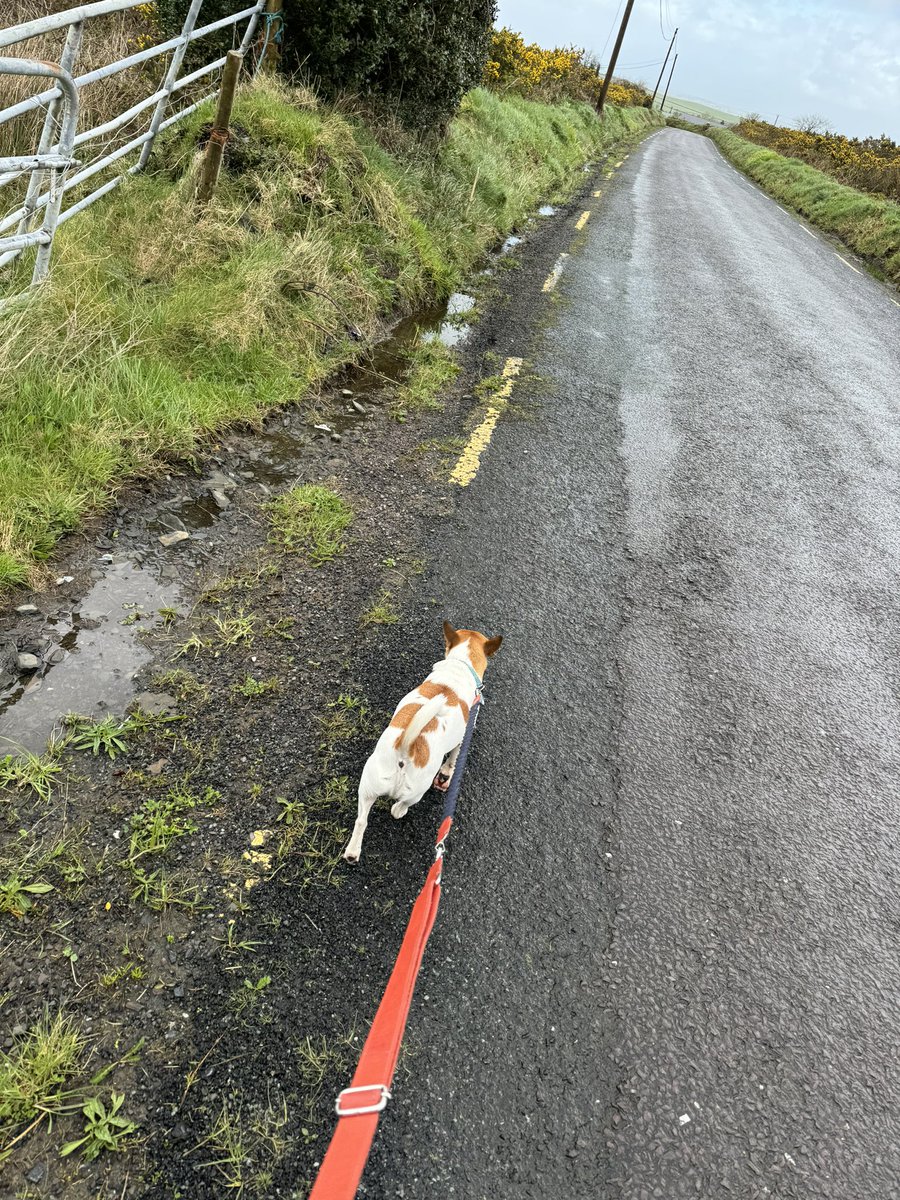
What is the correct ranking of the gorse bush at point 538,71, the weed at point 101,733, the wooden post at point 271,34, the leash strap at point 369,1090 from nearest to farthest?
the leash strap at point 369,1090 < the weed at point 101,733 < the wooden post at point 271,34 < the gorse bush at point 538,71

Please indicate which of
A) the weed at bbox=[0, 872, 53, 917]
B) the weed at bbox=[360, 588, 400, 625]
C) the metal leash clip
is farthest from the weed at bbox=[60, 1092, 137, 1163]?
the weed at bbox=[360, 588, 400, 625]

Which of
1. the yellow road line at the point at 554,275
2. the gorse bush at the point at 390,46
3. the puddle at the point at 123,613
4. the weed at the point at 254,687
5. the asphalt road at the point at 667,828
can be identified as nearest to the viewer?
the asphalt road at the point at 667,828

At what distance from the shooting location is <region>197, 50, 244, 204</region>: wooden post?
5117mm

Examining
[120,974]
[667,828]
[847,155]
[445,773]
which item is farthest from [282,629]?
[847,155]

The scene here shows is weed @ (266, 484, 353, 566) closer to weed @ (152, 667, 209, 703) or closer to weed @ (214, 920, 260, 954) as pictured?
weed @ (152, 667, 209, 703)

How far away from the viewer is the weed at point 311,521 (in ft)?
12.5

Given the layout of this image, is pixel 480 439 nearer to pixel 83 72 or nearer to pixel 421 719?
pixel 421 719

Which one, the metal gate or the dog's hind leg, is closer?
the dog's hind leg

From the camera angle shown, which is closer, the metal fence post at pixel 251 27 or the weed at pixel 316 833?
the weed at pixel 316 833

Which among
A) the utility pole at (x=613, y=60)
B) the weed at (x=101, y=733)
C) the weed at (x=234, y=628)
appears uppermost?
the utility pole at (x=613, y=60)

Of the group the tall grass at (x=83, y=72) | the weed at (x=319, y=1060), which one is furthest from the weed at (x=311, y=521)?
the tall grass at (x=83, y=72)

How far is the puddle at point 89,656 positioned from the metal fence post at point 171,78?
431 centimetres

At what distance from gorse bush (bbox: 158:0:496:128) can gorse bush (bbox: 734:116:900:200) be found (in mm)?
21839

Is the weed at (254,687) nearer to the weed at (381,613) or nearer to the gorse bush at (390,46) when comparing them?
the weed at (381,613)
